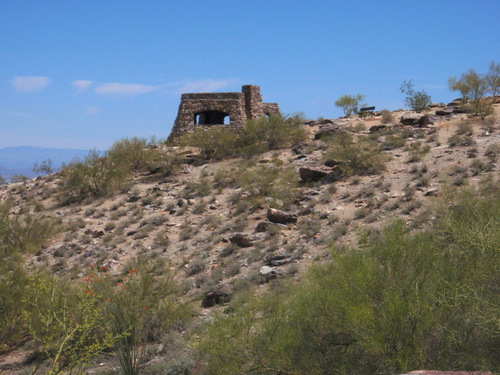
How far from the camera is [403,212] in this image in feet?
48.9

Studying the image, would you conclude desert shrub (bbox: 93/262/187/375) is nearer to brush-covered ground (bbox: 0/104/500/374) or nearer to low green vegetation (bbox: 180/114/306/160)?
brush-covered ground (bbox: 0/104/500/374)

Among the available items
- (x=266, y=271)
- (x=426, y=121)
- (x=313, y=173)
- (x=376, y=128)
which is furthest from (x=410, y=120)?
(x=266, y=271)

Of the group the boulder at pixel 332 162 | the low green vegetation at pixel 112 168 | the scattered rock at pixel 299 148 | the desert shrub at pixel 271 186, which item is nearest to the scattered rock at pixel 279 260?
the desert shrub at pixel 271 186

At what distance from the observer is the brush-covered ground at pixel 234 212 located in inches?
481

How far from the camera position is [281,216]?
16547 millimetres

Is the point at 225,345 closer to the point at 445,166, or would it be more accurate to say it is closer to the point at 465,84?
the point at 445,166

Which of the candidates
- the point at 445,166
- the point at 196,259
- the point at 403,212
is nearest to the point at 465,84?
the point at 445,166

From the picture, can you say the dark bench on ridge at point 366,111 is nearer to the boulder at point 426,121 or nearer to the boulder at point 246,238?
the boulder at point 426,121

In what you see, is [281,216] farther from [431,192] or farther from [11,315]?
[11,315]

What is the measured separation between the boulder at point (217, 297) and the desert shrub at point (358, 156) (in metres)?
8.48

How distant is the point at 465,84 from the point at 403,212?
18.7m

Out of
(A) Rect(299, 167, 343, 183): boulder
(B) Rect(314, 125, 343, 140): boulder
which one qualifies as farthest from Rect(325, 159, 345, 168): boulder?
(B) Rect(314, 125, 343, 140): boulder

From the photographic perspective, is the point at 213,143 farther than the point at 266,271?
Yes

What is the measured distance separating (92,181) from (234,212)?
8303 mm
